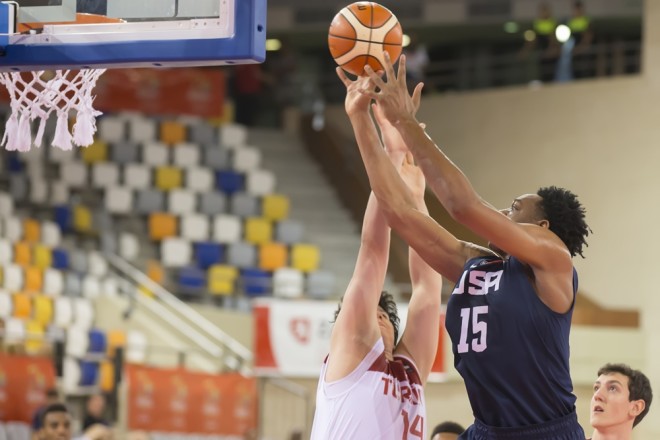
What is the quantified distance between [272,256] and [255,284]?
0.73 m

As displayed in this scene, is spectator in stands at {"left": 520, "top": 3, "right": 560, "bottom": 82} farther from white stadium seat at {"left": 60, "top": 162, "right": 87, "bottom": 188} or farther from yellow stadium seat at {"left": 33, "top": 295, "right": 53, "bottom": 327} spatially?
yellow stadium seat at {"left": 33, "top": 295, "right": 53, "bottom": 327}

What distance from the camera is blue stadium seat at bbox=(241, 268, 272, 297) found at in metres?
15.8

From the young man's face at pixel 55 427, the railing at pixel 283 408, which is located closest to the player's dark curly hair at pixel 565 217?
the young man's face at pixel 55 427

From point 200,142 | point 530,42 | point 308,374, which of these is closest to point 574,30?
point 530,42

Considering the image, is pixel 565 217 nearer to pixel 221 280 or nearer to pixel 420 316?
pixel 420 316

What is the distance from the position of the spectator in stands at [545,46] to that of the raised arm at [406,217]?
1357cm

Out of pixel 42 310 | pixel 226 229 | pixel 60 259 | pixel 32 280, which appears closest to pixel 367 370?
pixel 42 310

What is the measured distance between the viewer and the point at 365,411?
4562mm

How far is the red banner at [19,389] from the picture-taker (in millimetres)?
11430

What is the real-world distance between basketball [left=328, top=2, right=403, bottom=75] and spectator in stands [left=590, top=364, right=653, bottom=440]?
1691mm

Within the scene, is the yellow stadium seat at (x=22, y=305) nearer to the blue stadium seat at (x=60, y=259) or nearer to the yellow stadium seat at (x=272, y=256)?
the blue stadium seat at (x=60, y=259)

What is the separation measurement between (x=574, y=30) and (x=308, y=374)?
7070 mm

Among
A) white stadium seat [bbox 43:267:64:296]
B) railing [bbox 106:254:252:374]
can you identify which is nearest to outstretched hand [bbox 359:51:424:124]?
white stadium seat [bbox 43:267:64:296]

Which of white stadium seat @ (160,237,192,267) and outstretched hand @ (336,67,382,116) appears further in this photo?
white stadium seat @ (160,237,192,267)
